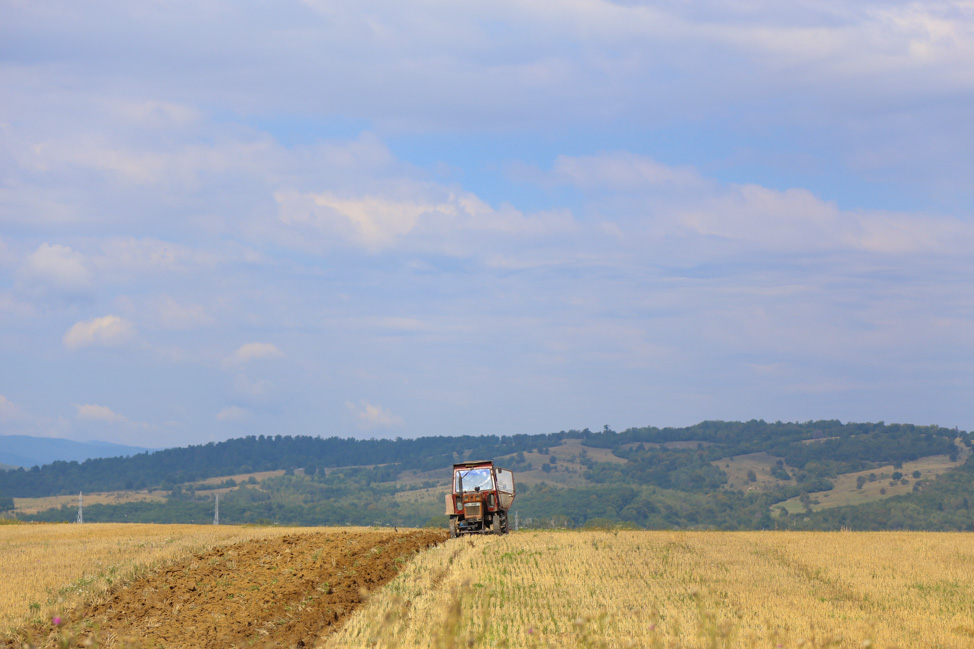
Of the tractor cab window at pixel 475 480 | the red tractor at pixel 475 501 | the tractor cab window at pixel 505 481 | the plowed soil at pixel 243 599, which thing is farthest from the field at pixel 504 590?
the tractor cab window at pixel 505 481

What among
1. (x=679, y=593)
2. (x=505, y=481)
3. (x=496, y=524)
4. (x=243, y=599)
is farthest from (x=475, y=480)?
(x=243, y=599)

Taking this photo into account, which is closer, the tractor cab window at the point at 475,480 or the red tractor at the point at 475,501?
the red tractor at the point at 475,501

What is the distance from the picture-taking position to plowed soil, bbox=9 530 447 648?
1831 cm

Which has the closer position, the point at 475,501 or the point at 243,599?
the point at 243,599

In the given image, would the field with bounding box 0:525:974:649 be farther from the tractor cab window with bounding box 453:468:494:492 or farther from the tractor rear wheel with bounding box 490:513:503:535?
the tractor cab window with bounding box 453:468:494:492

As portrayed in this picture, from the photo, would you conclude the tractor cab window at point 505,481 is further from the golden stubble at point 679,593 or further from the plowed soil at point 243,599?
the plowed soil at point 243,599

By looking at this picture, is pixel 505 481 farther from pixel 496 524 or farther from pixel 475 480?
pixel 496 524

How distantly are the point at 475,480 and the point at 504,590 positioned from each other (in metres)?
17.0

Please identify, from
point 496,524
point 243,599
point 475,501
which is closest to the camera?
point 243,599

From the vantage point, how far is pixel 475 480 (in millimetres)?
40031

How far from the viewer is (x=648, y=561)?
2909cm

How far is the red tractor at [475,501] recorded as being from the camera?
39438 millimetres

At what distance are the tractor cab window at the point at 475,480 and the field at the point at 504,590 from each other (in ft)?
12.4

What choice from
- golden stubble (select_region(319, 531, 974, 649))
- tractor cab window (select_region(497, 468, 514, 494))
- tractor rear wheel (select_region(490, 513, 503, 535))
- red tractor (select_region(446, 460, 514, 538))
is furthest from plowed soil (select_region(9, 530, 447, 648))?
tractor cab window (select_region(497, 468, 514, 494))
